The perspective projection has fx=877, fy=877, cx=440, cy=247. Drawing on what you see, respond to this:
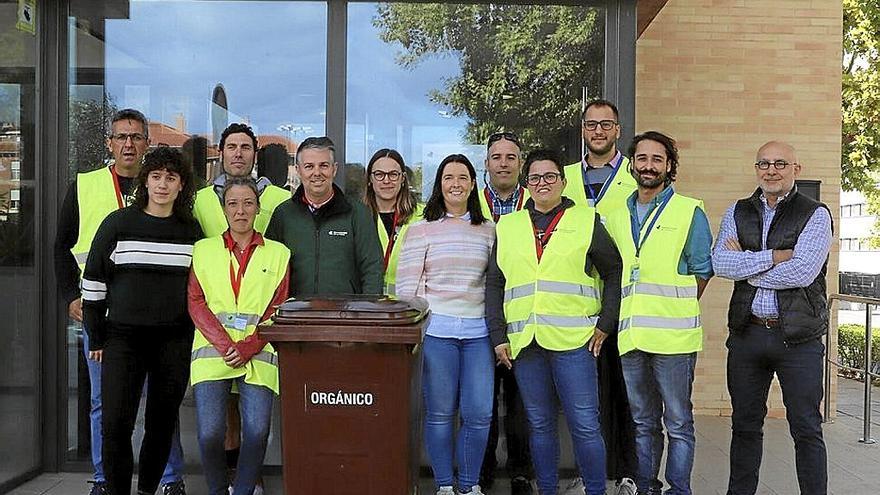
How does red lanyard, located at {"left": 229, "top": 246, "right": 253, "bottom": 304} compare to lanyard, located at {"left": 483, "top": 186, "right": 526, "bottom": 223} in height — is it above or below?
below

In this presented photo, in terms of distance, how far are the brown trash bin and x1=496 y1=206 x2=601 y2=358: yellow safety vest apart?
896 millimetres

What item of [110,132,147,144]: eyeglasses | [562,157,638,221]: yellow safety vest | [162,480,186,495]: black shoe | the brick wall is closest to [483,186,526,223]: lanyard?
[562,157,638,221]: yellow safety vest

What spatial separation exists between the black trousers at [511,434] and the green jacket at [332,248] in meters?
1.11

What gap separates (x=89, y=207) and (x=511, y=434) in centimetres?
269

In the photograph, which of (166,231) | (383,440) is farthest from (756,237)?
(166,231)

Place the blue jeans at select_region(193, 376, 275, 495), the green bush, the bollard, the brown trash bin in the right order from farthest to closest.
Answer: the green bush → the bollard → the blue jeans at select_region(193, 376, 275, 495) → the brown trash bin

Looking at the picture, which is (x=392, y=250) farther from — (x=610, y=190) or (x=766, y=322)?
(x=766, y=322)

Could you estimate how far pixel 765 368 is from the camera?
4359 mm

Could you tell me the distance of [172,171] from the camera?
4180 mm

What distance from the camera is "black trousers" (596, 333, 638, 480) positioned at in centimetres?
488

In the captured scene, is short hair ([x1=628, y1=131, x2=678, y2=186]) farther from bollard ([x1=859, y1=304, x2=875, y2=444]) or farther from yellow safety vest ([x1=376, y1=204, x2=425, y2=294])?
bollard ([x1=859, y1=304, x2=875, y2=444])

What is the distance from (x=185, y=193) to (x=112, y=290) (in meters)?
0.58

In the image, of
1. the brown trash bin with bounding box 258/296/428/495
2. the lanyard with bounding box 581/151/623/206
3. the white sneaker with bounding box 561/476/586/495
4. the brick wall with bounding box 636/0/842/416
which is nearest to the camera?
the brown trash bin with bounding box 258/296/428/495

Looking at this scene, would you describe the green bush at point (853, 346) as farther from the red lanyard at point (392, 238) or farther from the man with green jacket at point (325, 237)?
the man with green jacket at point (325, 237)
